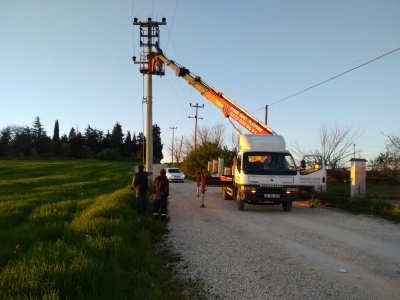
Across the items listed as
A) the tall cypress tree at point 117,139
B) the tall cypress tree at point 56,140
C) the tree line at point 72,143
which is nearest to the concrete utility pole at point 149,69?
the tree line at point 72,143

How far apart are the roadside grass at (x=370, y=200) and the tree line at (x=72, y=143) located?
68049mm

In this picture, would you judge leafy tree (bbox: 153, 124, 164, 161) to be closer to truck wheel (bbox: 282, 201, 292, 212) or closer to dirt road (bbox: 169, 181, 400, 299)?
truck wheel (bbox: 282, 201, 292, 212)

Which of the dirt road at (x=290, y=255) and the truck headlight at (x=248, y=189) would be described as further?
the truck headlight at (x=248, y=189)

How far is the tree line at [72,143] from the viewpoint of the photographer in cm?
9000

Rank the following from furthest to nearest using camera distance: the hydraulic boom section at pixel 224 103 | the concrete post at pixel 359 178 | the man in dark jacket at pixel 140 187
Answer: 1. the hydraulic boom section at pixel 224 103
2. the concrete post at pixel 359 178
3. the man in dark jacket at pixel 140 187

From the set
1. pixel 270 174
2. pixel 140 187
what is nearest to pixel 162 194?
pixel 140 187

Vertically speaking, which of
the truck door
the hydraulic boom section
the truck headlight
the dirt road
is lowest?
the dirt road

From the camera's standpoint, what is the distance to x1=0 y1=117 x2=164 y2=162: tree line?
295 ft

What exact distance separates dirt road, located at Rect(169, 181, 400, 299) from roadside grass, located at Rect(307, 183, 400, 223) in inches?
33.1

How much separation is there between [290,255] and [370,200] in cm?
866

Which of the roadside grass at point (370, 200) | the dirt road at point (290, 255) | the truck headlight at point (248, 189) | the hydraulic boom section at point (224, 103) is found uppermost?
the hydraulic boom section at point (224, 103)

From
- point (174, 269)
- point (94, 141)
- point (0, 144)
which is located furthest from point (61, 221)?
point (94, 141)

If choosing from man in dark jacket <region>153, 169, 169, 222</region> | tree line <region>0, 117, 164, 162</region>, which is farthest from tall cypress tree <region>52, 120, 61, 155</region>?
man in dark jacket <region>153, 169, 169, 222</region>

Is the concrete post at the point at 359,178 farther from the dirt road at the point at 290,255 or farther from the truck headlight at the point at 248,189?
the truck headlight at the point at 248,189
